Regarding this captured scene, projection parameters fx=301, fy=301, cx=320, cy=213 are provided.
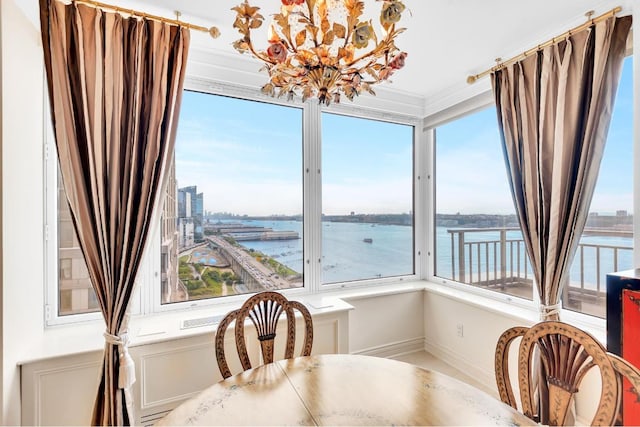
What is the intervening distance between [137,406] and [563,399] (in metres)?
2.24

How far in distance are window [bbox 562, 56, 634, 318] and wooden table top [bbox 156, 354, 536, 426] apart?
1527 millimetres

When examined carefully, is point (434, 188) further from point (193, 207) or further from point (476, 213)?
point (193, 207)

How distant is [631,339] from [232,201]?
8.22 ft

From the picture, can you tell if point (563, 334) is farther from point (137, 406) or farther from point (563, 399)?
point (137, 406)

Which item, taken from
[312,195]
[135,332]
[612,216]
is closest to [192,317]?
[135,332]

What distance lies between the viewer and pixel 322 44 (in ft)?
3.91

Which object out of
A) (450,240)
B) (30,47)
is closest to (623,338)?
(450,240)

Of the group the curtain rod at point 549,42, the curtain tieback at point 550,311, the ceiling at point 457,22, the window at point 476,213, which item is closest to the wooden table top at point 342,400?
the curtain tieback at point 550,311

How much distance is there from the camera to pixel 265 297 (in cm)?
176

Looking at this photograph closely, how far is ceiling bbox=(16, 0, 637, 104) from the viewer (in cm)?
182

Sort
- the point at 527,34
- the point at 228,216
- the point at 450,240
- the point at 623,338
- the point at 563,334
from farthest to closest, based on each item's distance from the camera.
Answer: the point at 450,240 < the point at 228,216 < the point at 527,34 < the point at 623,338 < the point at 563,334

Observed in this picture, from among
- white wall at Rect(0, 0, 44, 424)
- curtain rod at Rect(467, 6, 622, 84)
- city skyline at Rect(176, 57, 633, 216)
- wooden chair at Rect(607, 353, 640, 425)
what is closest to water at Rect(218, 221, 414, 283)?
city skyline at Rect(176, 57, 633, 216)

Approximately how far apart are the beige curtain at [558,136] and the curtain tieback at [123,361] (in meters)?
2.55

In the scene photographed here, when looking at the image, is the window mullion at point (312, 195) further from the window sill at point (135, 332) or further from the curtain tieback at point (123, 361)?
the curtain tieback at point (123, 361)
